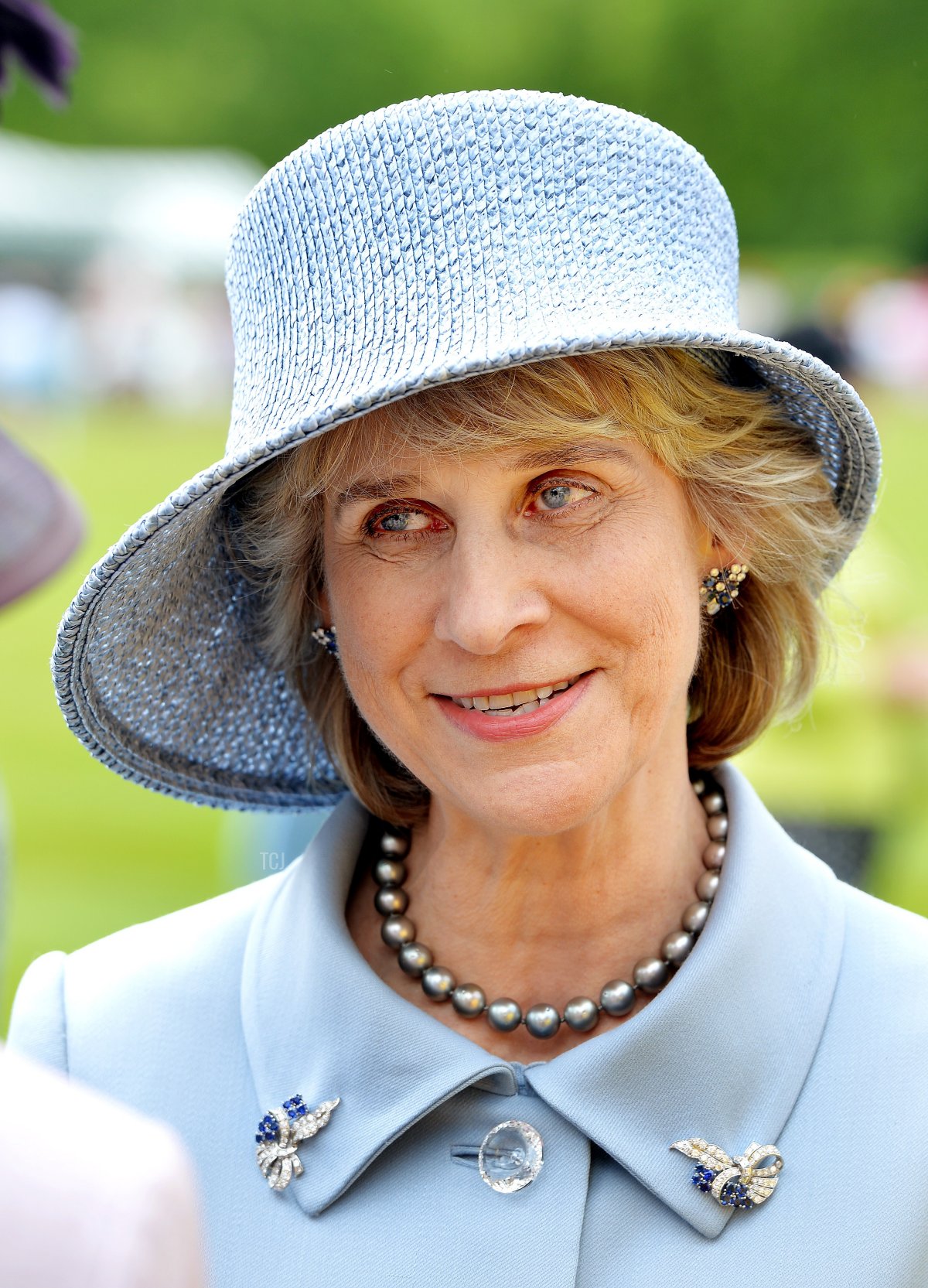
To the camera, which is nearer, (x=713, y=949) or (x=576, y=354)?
(x=576, y=354)

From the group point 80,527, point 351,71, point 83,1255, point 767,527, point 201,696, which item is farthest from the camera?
point 351,71

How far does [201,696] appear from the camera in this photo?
2.48 metres

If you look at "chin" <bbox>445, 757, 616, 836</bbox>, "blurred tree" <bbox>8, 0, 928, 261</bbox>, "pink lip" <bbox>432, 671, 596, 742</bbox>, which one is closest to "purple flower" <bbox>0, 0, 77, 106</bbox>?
"pink lip" <bbox>432, 671, 596, 742</bbox>

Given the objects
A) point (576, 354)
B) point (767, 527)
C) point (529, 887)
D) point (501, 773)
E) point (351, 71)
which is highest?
point (351, 71)

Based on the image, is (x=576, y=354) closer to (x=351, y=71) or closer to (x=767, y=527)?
(x=767, y=527)

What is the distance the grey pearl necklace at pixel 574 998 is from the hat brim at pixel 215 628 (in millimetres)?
284

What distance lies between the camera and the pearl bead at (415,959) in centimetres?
235

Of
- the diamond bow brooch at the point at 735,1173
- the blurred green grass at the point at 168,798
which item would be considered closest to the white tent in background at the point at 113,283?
the blurred green grass at the point at 168,798

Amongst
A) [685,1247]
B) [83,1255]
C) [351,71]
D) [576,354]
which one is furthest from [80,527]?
[351,71]

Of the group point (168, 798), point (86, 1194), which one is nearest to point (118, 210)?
point (168, 798)

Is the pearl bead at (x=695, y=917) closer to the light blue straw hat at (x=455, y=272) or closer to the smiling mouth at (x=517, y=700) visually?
the smiling mouth at (x=517, y=700)

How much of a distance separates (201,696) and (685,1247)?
41.3 inches

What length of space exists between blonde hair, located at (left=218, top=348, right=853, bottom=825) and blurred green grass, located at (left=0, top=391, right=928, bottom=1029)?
220 mm

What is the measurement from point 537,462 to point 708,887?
0.67 m
